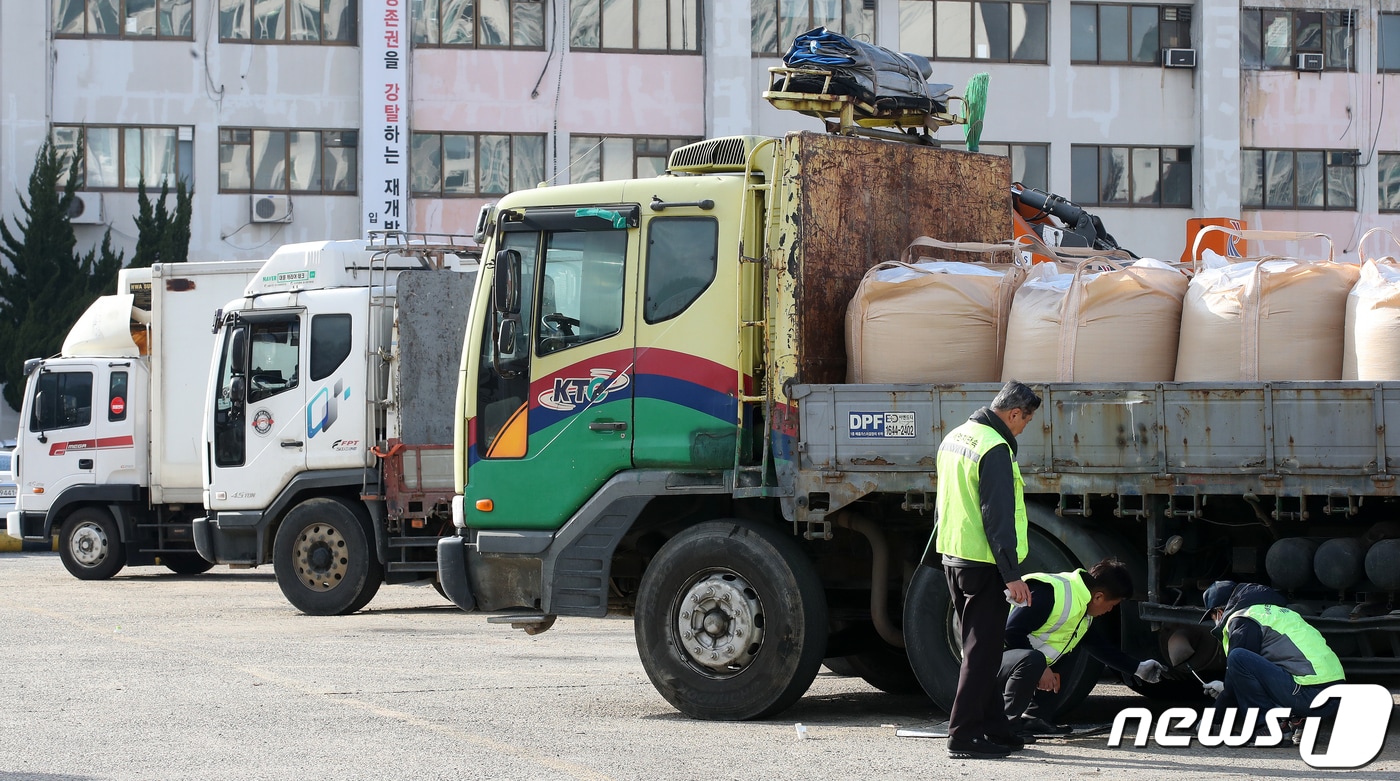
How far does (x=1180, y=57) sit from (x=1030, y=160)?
11.7ft

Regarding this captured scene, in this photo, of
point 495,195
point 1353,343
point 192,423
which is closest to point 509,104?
point 495,195

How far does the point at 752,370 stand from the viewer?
854 cm

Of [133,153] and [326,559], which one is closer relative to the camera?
[326,559]

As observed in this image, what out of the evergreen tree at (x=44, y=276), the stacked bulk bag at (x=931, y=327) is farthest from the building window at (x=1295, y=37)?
the stacked bulk bag at (x=931, y=327)

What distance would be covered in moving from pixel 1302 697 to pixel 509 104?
26.2 metres

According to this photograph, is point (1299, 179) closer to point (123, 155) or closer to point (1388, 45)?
point (1388, 45)

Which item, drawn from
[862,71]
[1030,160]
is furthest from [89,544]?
[1030,160]

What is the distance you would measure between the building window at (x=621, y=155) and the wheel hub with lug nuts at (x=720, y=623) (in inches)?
942

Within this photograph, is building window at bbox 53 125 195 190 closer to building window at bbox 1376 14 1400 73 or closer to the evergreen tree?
the evergreen tree

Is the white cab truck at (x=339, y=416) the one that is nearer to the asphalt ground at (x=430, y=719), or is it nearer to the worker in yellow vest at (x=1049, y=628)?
the asphalt ground at (x=430, y=719)

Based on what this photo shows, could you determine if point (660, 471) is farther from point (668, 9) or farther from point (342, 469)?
point (668, 9)

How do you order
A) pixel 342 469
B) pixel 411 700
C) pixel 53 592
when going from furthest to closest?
pixel 53 592, pixel 342 469, pixel 411 700

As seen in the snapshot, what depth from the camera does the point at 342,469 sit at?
600 inches

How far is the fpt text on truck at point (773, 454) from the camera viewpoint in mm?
7633
